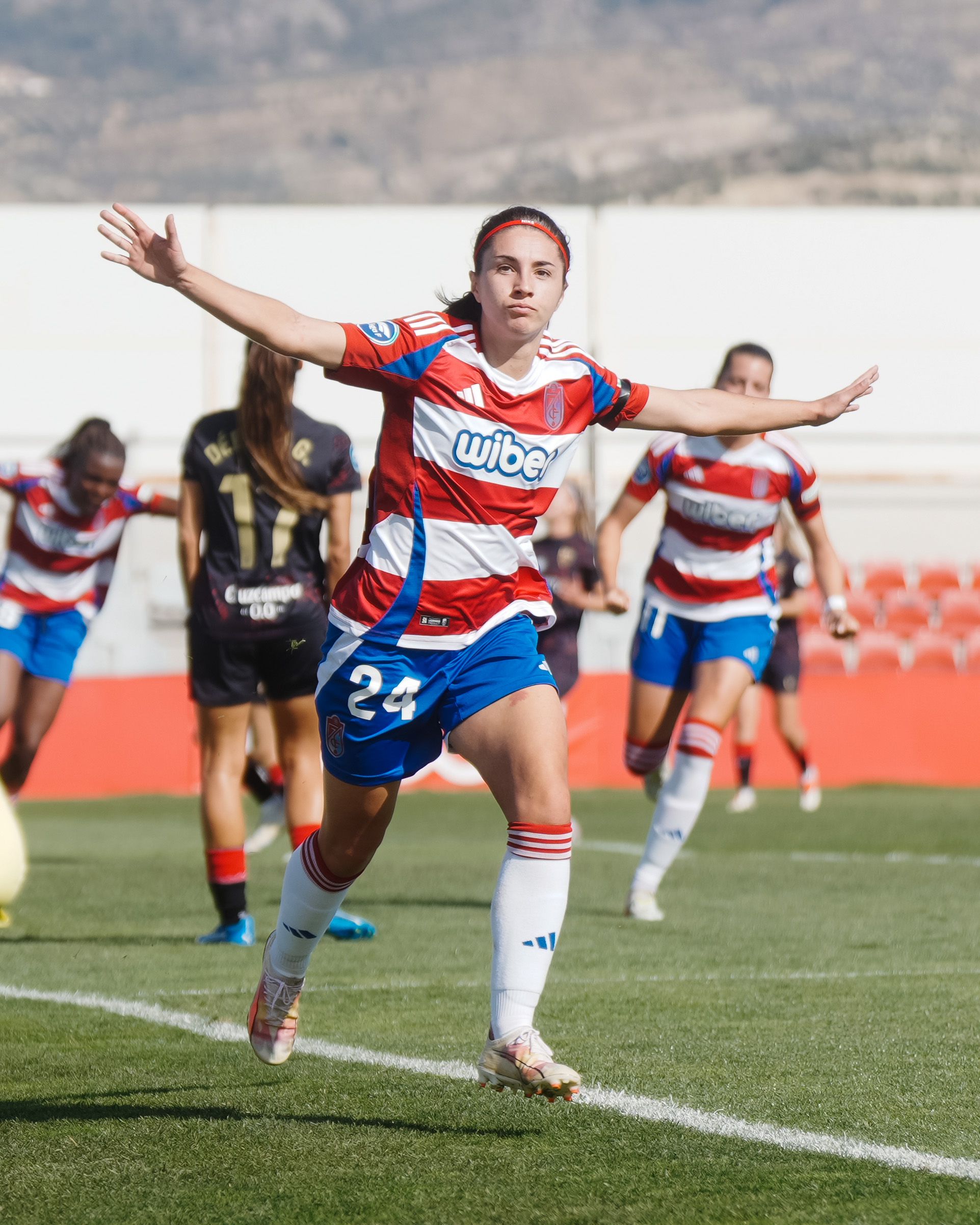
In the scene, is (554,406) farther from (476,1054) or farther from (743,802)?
(743,802)

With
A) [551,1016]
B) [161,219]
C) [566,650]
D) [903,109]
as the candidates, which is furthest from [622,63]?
[551,1016]

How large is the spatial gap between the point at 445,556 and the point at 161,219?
83.9 ft

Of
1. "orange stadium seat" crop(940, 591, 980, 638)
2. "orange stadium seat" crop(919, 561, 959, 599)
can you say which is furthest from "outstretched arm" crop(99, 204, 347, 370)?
"orange stadium seat" crop(919, 561, 959, 599)

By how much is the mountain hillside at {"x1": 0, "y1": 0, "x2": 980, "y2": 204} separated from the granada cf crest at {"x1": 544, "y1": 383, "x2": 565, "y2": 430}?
71.0 meters

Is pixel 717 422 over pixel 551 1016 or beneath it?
over

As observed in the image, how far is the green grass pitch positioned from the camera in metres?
3.46

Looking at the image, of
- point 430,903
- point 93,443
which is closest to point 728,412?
point 430,903

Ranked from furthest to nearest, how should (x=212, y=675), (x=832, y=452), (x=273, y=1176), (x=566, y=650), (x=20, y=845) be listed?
(x=832, y=452), (x=566, y=650), (x=212, y=675), (x=273, y=1176), (x=20, y=845)

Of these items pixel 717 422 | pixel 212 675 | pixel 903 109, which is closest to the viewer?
pixel 717 422

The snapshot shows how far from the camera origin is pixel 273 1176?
363cm

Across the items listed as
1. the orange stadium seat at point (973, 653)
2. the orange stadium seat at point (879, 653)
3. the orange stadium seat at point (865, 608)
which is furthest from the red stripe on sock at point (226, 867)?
the orange stadium seat at point (865, 608)

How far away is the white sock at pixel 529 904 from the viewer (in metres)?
4.03

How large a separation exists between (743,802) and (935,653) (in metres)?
6.31

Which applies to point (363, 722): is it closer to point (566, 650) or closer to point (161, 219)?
point (566, 650)
